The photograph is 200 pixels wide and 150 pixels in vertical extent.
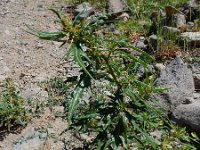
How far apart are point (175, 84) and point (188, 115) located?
0.45 metres

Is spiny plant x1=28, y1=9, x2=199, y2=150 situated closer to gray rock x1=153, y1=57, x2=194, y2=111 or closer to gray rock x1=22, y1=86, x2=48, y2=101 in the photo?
gray rock x1=153, y1=57, x2=194, y2=111

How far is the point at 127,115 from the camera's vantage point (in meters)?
2.80

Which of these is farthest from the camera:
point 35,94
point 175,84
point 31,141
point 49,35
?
point 35,94

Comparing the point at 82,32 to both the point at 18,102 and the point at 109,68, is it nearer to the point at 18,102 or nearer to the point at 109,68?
the point at 109,68

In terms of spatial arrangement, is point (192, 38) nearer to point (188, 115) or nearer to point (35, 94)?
point (188, 115)

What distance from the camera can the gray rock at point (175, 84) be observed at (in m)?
3.92

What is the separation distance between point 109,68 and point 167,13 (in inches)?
118

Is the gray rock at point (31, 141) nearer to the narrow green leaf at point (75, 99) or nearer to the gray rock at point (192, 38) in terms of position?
the narrow green leaf at point (75, 99)

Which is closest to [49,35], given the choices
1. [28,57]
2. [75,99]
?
[75,99]

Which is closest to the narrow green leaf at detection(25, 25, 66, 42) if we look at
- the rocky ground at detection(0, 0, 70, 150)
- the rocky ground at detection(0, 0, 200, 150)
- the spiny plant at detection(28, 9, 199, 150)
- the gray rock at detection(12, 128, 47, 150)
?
the spiny plant at detection(28, 9, 199, 150)

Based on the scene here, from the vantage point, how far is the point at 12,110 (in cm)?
378

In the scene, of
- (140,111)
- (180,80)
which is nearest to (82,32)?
(140,111)

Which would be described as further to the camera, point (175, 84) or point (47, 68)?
point (47, 68)

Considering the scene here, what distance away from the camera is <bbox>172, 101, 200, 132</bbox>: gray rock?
3.66 meters
